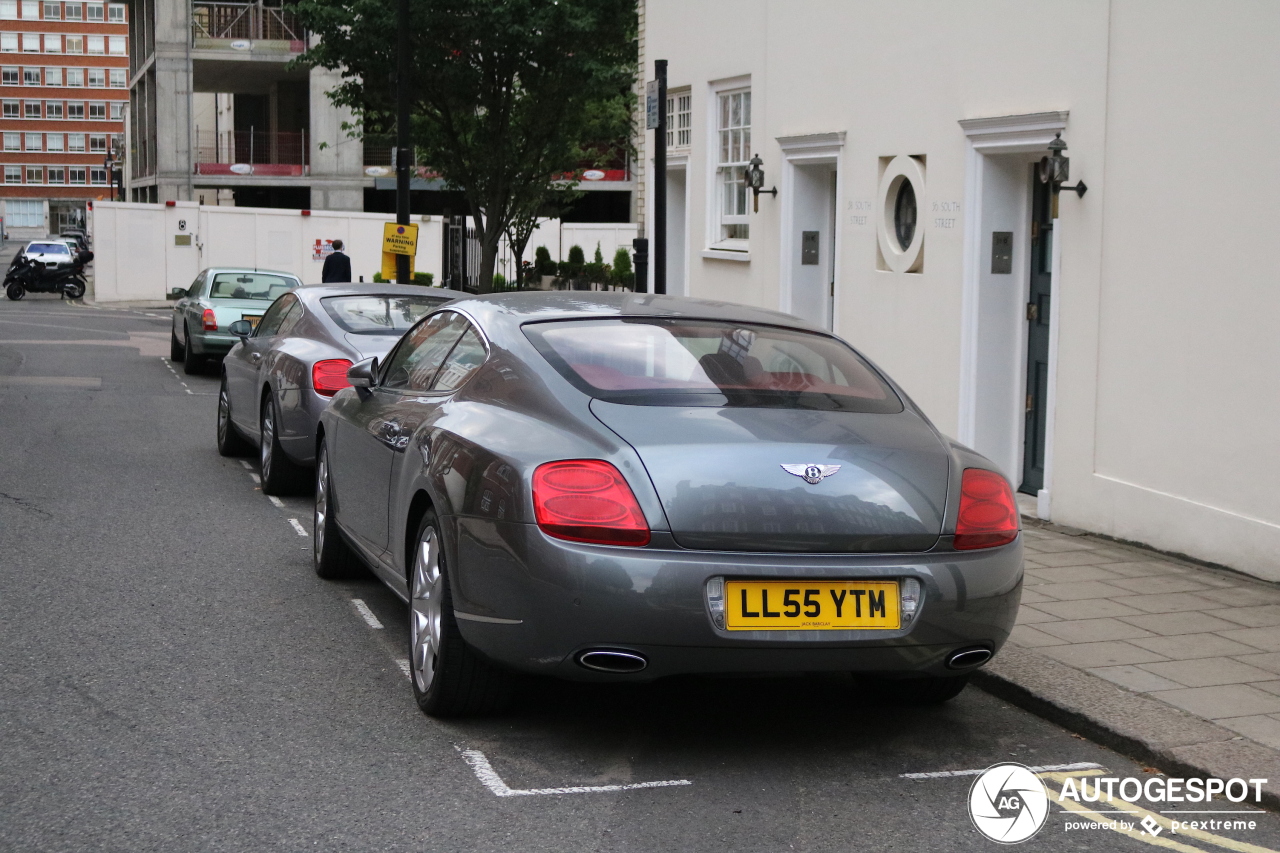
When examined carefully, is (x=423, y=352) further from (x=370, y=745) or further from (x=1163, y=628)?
(x=1163, y=628)

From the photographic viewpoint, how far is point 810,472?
4664 millimetres

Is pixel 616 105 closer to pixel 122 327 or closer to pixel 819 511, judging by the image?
pixel 122 327

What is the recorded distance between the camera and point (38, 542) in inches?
329

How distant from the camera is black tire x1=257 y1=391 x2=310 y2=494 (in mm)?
10055

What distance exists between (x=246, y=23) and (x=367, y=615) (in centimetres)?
4610

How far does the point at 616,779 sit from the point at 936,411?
676cm

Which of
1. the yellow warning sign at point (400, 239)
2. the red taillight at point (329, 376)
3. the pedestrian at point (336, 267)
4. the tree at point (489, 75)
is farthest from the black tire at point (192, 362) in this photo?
the red taillight at point (329, 376)

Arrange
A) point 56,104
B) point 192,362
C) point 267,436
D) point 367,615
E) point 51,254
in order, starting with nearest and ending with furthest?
point 367,615 → point 267,436 → point 192,362 → point 51,254 → point 56,104

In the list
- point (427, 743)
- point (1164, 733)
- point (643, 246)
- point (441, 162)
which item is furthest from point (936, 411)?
point (441, 162)

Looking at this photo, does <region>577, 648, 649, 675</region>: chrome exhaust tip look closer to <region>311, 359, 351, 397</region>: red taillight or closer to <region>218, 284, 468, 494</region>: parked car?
<region>218, 284, 468, 494</region>: parked car

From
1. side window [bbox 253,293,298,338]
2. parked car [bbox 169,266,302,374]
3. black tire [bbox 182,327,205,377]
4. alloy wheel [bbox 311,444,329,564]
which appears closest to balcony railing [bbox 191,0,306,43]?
parked car [bbox 169,266,302,374]

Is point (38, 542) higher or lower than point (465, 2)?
lower

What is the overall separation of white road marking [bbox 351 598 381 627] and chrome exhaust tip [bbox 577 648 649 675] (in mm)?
2224

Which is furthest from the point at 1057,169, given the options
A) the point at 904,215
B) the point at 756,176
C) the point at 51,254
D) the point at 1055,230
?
the point at 51,254
